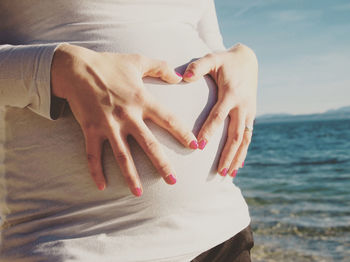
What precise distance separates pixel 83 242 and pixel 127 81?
30 centimetres

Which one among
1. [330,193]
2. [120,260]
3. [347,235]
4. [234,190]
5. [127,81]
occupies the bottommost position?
[330,193]

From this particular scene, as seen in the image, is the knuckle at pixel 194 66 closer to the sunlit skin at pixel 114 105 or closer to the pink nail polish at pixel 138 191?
the sunlit skin at pixel 114 105

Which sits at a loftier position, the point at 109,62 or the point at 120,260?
the point at 109,62

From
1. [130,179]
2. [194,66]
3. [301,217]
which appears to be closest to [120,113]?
[130,179]

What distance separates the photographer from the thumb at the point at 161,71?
2.51 ft

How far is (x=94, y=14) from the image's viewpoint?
809mm

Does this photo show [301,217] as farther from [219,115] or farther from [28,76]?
[28,76]

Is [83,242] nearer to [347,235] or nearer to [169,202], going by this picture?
[169,202]

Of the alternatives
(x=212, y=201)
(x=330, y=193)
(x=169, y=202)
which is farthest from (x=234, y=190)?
(x=330, y=193)

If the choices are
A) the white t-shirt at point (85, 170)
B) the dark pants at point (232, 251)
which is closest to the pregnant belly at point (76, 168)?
the white t-shirt at point (85, 170)

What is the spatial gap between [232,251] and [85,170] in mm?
415

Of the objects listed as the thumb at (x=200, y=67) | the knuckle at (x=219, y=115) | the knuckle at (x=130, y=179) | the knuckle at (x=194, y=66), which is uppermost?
the knuckle at (x=194, y=66)

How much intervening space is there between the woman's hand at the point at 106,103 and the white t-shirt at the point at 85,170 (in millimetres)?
25

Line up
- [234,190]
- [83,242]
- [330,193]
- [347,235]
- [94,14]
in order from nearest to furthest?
[83,242] < [94,14] < [234,190] < [347,235] < [330,193]
